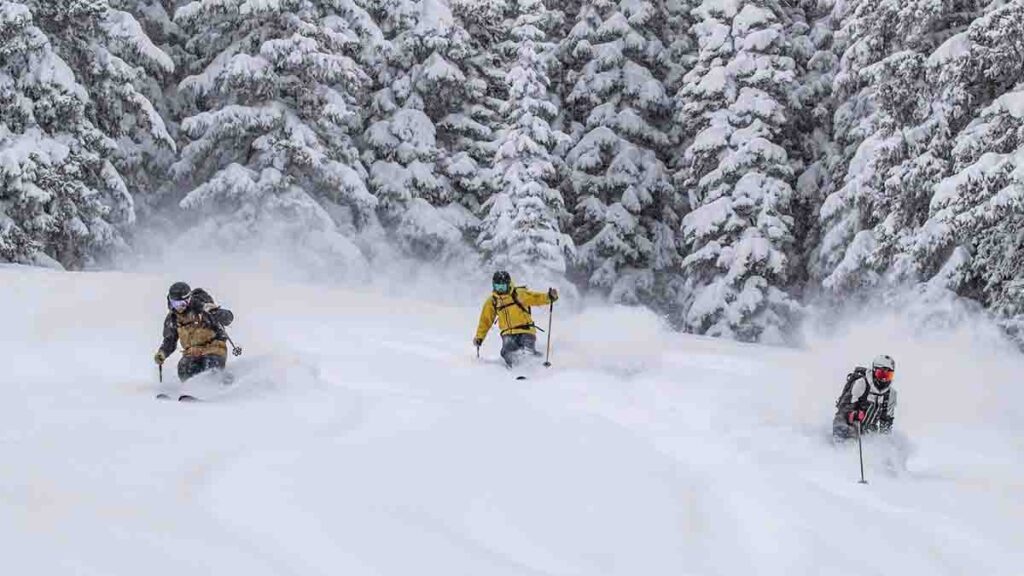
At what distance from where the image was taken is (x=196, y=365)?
10.8 metres

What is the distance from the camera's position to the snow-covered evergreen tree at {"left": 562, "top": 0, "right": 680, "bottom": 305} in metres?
26.6

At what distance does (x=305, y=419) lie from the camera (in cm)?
891

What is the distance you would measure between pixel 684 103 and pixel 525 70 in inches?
189

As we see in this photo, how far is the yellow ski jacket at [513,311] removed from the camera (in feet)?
44.5

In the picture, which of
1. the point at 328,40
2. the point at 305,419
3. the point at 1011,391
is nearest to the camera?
the point at 305,419

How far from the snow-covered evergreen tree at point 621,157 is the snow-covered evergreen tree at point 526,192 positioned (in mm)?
2353

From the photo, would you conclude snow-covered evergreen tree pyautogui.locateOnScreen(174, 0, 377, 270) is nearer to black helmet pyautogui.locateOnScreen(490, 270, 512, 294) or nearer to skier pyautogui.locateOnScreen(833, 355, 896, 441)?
black helmet pyautogui.locateOnScreen(490, 270, 512, 294)

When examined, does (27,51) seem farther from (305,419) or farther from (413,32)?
(305,419)

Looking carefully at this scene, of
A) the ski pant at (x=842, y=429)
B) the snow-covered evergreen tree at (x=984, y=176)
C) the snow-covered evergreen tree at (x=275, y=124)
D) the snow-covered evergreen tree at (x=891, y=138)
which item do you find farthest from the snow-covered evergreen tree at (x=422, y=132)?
the ski pant at (x=842, y=429)

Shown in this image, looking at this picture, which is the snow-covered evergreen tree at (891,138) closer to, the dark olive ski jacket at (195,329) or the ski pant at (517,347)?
the ski pant at (517,347)

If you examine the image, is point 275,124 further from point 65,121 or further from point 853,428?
point 853,428

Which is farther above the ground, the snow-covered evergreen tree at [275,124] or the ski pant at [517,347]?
the snow-covered evergreen tree at [275,124]

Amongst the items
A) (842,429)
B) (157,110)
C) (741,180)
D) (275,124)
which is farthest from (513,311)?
(157,110)

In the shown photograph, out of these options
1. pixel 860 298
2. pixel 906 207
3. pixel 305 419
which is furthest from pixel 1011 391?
pixel 305 419
